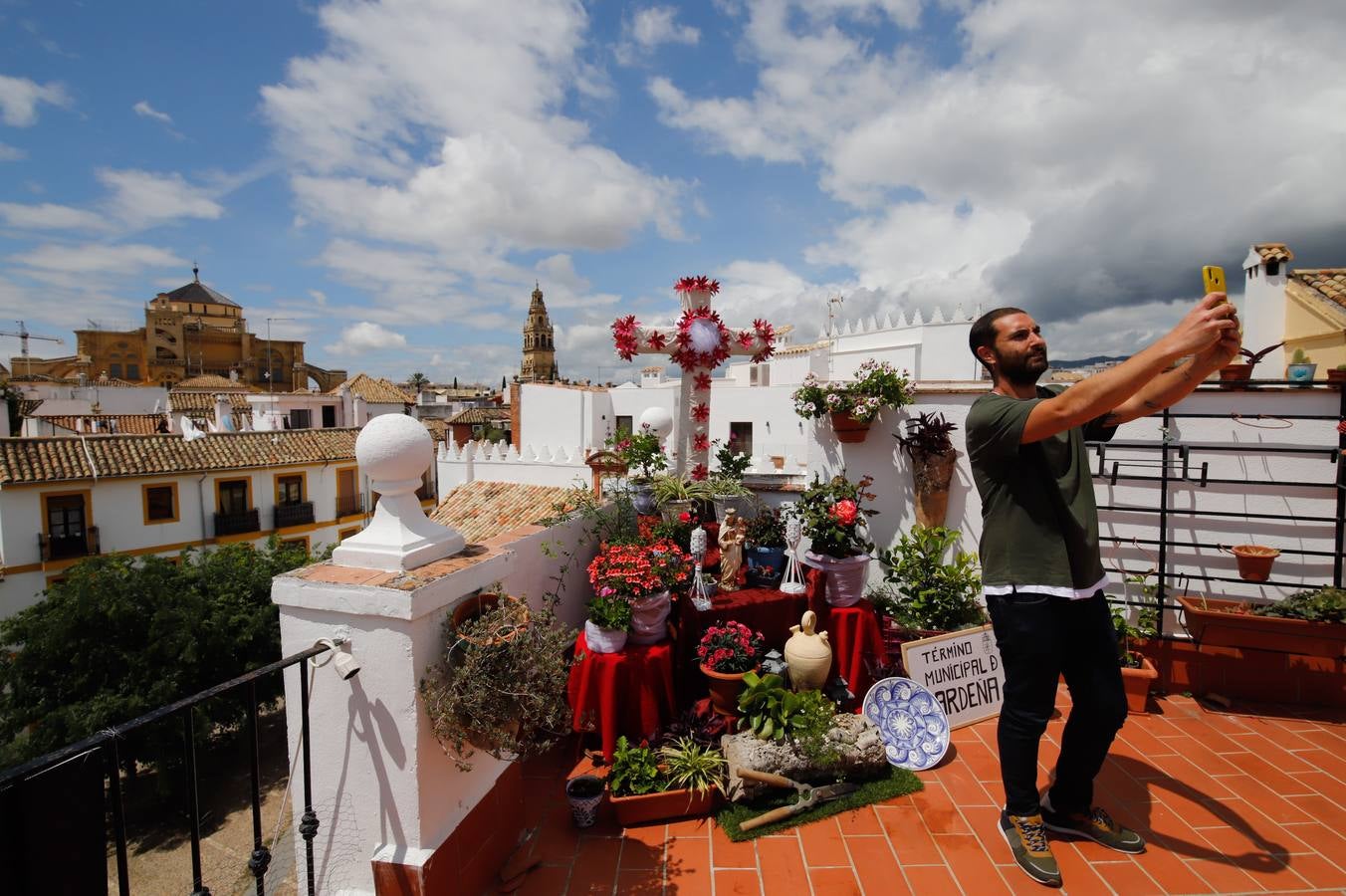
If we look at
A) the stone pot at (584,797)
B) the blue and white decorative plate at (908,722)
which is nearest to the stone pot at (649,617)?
the stone pot at (584,797)

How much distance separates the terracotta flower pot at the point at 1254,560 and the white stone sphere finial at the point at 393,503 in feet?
17.0

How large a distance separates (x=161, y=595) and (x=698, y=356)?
37.8 feet

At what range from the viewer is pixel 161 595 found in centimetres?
1091

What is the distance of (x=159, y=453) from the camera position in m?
16.6

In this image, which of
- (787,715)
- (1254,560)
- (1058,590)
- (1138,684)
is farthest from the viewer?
(1254,560)

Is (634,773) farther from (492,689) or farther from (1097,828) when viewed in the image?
(1097,828)

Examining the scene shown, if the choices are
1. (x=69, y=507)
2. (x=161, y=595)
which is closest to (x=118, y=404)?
(x=69, y=507)

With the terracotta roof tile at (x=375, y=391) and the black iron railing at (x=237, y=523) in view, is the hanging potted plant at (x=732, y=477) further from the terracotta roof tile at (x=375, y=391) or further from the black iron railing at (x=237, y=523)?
the terracotta roof tile at (x=375, y=391)

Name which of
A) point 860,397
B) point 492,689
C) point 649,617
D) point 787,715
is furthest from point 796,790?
point 860,397

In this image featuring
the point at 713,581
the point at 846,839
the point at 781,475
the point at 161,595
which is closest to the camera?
the point at 846,839

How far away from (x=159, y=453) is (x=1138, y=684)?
21090 mm

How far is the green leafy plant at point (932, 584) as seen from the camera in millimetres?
4520

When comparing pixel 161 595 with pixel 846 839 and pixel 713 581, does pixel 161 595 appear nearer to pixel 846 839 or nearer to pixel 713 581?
pixel 713 581

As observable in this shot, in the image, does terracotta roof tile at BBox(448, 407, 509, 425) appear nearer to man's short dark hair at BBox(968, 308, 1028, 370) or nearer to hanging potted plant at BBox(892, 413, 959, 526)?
hanging potted plant at BBox(892, 413, 959, 526)
